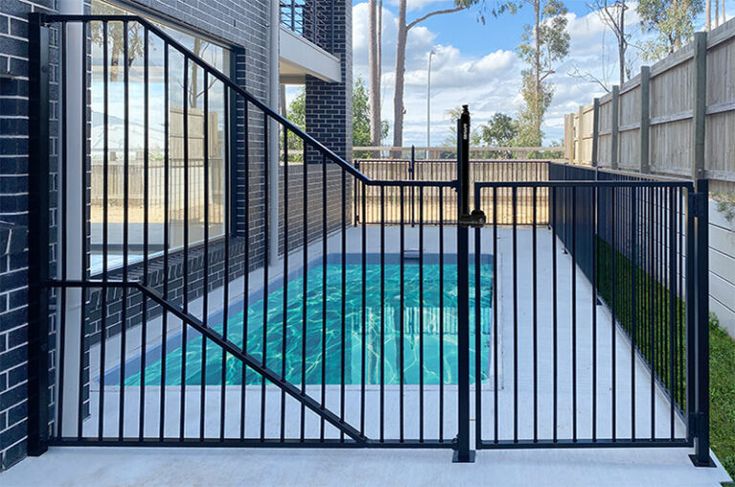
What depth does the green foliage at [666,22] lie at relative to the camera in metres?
32.6

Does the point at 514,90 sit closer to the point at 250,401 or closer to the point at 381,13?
the point at 381,13

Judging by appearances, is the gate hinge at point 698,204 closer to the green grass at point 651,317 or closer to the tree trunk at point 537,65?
the green grass at point 651,317

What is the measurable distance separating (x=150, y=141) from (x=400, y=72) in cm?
2182

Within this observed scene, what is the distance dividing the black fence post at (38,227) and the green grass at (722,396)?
10.4 ft

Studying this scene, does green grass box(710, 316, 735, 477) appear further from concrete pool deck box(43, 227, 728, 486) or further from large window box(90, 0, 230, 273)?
large window box(90, 0, 230, 273)

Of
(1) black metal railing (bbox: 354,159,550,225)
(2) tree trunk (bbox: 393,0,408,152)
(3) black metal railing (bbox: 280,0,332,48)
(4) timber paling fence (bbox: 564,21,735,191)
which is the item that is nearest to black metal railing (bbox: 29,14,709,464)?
(4) timber paling fence (bbox: 564,21,735,191)

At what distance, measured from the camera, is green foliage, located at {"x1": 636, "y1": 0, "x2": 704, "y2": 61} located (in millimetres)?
32625

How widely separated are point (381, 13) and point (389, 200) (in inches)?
595

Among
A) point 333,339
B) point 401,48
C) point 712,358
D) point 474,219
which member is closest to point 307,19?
point 333,339

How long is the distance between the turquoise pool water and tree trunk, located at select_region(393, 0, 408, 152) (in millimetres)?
18320

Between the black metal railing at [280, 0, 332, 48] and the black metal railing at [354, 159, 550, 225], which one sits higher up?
the black metal railing at [280, 0, 332, 48]

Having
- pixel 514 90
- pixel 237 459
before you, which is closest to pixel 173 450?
pixel 237 459

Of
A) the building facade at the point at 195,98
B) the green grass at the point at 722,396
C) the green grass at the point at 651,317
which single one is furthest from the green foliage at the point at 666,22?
the green grass at the point at 722,396

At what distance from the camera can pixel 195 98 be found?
8.58 metres
